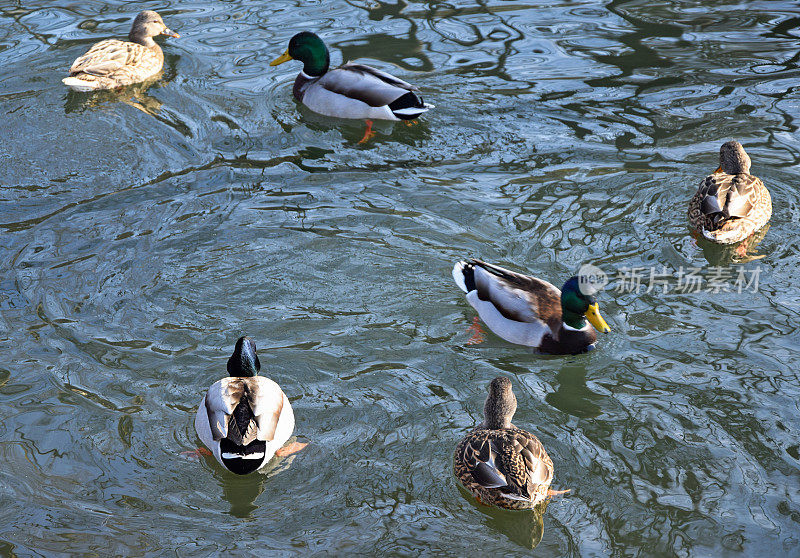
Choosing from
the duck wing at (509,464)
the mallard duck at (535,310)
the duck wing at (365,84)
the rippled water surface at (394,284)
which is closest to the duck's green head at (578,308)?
the mallard duck at (535,310)

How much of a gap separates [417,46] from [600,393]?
6598 mm

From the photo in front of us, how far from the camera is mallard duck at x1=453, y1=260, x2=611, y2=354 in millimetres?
6238

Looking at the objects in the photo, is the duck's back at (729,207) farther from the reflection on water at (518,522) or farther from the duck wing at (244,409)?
the duck wing at (244,409)

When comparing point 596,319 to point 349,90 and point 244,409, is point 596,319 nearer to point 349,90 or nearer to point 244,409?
point 244,409

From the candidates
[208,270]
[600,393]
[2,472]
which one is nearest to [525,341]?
[600,393]

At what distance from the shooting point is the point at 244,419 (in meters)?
5.19

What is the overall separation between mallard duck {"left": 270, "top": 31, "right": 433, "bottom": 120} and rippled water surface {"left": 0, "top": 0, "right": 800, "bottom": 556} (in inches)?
7.7

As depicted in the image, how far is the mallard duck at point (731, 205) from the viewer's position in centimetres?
721

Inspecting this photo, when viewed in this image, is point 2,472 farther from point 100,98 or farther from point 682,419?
point 100,98

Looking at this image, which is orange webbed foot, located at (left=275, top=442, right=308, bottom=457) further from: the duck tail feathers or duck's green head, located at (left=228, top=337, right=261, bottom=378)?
the duck tail feathers

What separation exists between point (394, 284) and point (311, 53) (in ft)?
14.4

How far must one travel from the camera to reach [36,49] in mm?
11039

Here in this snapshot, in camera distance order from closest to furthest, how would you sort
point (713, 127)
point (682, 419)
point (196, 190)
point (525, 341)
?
point (682, 419), point (525, 341), point (196, 190), point (713, 127)

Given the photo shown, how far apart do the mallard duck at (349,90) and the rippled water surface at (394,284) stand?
0.20m
